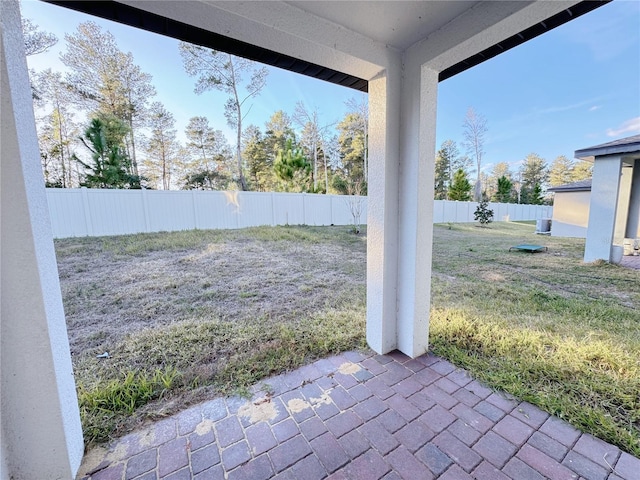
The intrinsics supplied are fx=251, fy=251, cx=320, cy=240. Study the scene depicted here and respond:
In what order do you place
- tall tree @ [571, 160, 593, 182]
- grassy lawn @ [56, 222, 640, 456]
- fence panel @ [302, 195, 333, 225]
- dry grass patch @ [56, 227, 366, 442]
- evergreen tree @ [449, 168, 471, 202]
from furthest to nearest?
tall tree @ [571, 160, 593, 182]
evergreen tree @ [449, 168, 471, 202]
fence panel @ [302, 195, 333, 225]
dry grass patch @ [56, 227, 366, 442]
grassy lawn @ [56, 222, 640, 456]

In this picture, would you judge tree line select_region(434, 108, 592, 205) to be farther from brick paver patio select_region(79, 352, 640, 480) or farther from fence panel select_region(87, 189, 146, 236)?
brick paver patio select_region(79, 352, 640, 480)

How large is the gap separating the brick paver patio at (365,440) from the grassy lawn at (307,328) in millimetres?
174

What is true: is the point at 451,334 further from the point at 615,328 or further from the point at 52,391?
the point at 52,391

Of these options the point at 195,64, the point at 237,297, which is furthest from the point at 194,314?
the point at 195,64

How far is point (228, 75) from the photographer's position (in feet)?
42.6

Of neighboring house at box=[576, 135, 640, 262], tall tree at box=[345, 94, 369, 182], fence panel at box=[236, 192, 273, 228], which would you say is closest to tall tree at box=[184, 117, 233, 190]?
fence panel at box=[236, 192, 273, 228]

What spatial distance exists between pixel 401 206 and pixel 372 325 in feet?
3.67

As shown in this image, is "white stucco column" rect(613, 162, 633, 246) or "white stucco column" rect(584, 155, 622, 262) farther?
"white stucco column" rect(613, 162, 633, 246)

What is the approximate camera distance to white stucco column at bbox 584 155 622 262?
17.3 feet

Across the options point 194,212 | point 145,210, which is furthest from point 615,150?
point 145,210

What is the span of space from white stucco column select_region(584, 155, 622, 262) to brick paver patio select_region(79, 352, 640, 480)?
616 centimetres

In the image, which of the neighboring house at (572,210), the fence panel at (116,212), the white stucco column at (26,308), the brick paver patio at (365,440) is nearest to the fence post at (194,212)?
the fence panel at (116,212)

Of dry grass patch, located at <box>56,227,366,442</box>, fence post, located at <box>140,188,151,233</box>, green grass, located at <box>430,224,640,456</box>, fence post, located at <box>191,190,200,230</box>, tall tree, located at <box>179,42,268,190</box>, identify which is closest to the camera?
green grass, located at <box>430,224,640,456</box>

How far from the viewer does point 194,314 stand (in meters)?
3.24
